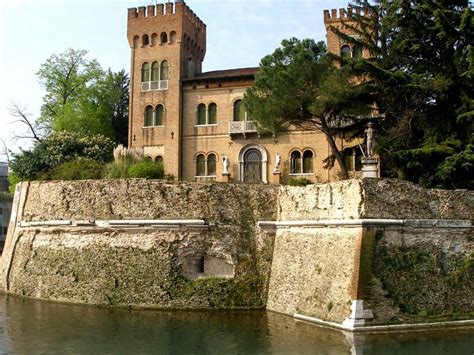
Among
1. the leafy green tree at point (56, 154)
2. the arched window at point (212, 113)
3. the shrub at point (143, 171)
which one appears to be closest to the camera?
the shrub at point (143, 171)

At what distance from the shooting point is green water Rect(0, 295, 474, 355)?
512 inches

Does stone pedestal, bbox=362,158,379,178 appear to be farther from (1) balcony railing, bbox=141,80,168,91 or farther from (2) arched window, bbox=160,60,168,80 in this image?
(2) arched window, bbox=160,60,168,80

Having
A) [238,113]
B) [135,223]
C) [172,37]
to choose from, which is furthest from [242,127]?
[135,223]

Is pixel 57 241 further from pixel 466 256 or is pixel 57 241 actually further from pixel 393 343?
pixel 466 256

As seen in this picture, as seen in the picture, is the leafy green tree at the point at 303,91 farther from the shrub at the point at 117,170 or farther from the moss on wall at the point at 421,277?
the moss on wall at the point at 421,277

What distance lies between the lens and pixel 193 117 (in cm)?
3625

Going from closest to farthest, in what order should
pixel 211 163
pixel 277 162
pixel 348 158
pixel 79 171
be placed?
pixel 79 171
pixel 348 158
pixel 277 162
pixel 211 163

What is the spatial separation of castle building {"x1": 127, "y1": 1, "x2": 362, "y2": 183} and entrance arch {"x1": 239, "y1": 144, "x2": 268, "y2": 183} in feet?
0.21

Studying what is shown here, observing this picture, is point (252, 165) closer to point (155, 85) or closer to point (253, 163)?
point (253, 163)

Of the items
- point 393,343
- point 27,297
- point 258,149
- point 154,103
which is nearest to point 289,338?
point 393,343

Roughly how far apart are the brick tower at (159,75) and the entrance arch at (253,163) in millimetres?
4318

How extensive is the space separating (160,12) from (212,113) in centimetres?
801

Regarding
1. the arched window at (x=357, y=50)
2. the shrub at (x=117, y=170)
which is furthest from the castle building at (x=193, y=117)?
the shrub at (x=117, y=170)

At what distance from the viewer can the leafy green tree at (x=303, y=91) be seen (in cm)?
2269
